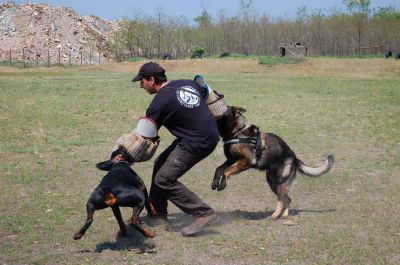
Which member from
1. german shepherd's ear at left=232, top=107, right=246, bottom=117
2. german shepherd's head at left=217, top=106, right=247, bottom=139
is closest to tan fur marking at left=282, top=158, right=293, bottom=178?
german shepherd's head at left=217, top=106, right=247, bottom=139

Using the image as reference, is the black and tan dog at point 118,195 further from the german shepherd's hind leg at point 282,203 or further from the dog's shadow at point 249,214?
the german shepherd's hind leg at point 282,203

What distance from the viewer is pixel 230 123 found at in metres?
7.17

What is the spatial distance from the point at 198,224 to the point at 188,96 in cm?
146

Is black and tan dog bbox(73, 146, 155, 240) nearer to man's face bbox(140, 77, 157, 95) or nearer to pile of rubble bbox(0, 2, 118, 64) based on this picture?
man's face bbox(140, 77, 157, 95)

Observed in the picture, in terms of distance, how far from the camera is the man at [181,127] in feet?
20.6

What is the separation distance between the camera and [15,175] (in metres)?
9.48

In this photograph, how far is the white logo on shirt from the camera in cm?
632

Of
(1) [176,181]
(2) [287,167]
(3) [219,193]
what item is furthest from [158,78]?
(3) [219,193]

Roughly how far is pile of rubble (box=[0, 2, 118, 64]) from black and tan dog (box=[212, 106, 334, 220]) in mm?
63028

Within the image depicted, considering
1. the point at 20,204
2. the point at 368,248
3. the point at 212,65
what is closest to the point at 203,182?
the point at 20,204

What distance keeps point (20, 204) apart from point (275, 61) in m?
36.2

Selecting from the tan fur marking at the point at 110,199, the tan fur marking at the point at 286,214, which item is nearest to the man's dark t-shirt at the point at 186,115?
the tan fur marking at the point at 110,199

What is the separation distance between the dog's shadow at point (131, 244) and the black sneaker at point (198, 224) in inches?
16.6

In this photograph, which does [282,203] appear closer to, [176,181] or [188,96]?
[176,181]
